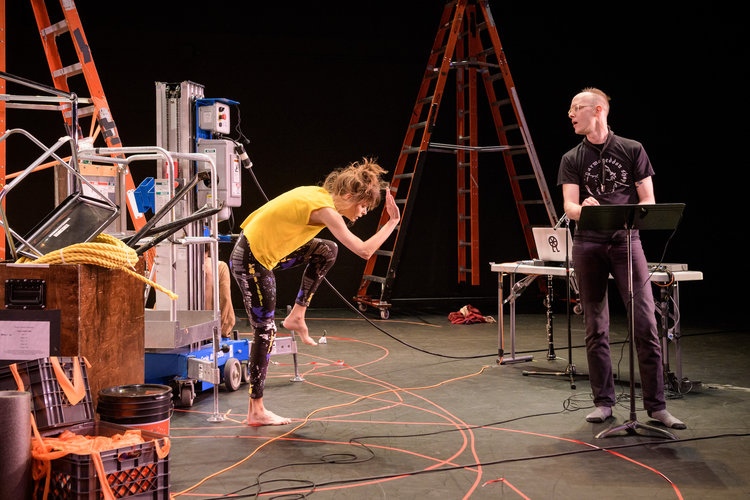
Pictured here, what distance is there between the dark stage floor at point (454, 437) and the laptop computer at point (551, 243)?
32.3 inches

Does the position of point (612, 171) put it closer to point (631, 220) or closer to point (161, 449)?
point (631, 220)

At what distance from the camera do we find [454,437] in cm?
318

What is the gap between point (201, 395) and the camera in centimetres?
A: 418

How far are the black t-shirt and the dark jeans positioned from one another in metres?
0.09

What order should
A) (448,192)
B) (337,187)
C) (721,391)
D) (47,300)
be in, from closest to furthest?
(47,300) → (337,187) → (721,391) → (448,192)

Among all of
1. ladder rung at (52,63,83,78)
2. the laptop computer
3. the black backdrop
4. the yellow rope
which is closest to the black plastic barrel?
the yellow rope

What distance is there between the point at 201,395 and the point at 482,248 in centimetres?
527

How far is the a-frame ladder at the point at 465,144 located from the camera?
7.38 m

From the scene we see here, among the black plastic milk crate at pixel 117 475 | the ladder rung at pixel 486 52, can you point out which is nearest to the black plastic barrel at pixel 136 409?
the black plastic milk crate at pixel 117 475

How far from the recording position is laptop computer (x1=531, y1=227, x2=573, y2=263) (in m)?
4.62

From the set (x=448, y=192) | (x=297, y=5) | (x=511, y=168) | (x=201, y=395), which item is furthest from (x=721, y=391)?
(x=297, y=5)

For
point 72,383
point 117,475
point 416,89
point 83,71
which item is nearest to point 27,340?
point 72,383

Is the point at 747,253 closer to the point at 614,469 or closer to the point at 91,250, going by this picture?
the point at 614,469

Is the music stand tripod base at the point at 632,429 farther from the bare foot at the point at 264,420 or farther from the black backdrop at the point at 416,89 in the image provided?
the black backdrop at the point at 416,89
